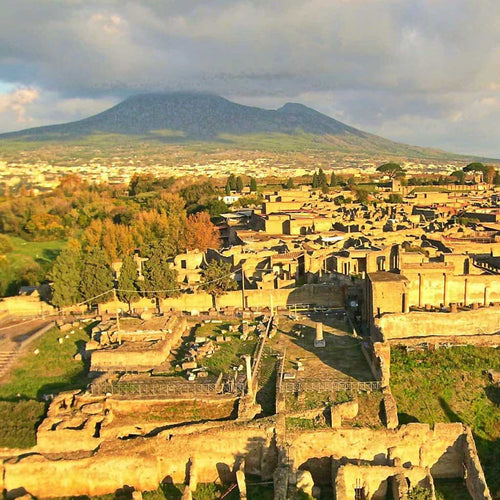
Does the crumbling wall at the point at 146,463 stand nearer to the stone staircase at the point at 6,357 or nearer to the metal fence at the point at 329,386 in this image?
the metal fence at the point at 329,386

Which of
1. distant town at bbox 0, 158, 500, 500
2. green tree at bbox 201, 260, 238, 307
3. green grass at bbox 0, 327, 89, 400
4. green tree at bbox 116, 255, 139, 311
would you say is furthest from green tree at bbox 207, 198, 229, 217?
green grass at bbox 0, 327, 89, 400

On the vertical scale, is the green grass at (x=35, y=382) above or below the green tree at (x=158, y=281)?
below

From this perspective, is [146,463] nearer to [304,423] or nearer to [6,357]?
[304,423]

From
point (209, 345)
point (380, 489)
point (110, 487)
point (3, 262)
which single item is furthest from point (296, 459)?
point (3, 262)

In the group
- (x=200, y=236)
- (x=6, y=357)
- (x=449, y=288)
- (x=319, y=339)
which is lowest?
(x=6, y=357)

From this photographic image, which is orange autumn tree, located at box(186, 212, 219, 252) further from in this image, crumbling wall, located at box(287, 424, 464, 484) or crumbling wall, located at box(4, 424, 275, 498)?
crumbling wall, located at box(287, 424, 464, 484)

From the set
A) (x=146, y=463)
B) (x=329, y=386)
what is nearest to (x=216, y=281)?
(x=329, y=386)

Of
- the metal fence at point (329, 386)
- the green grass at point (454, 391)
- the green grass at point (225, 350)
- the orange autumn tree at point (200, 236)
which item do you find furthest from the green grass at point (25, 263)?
the green grass at point (454, 391)
